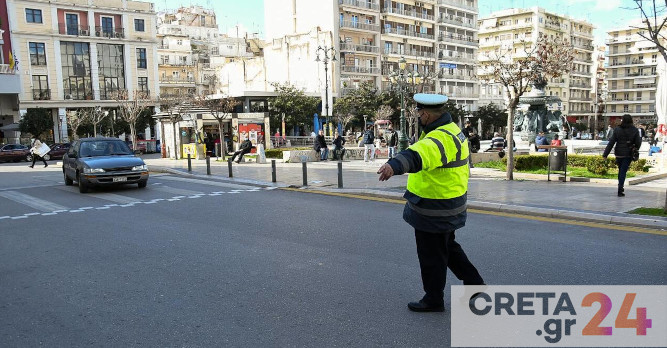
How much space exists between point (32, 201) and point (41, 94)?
4466 cm

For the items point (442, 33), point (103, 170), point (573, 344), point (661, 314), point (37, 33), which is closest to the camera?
point (573, 344)

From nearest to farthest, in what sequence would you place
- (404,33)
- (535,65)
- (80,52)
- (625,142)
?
(625,142)
(535,65)
(80,52)
(404,33)

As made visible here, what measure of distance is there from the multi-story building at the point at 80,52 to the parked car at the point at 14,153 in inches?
558

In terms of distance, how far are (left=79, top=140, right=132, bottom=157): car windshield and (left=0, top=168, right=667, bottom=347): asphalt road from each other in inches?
187

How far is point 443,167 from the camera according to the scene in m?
3.96

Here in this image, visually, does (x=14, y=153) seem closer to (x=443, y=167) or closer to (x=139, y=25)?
(x=139, y=25)

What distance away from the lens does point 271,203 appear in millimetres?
10945

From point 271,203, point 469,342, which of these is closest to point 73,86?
point 271,203

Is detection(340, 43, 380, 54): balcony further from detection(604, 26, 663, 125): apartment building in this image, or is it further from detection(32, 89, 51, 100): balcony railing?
detection(604, 26, 663, 125): apartment building

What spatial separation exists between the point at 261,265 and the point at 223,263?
477 mm

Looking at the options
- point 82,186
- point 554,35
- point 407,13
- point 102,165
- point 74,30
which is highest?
point 407,13

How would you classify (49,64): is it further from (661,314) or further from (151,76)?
(661,314)

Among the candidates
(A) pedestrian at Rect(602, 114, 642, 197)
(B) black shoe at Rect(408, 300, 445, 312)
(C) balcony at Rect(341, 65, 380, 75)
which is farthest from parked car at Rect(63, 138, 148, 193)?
(C) balcony at Rect(341, 65, 380, 75)

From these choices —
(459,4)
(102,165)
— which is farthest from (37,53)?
(459,4)
